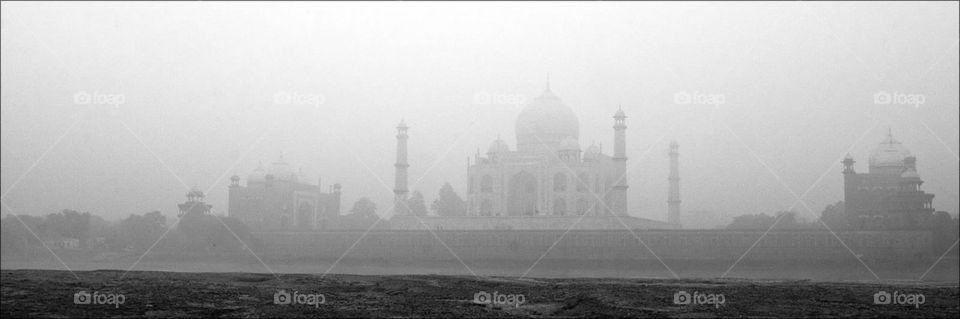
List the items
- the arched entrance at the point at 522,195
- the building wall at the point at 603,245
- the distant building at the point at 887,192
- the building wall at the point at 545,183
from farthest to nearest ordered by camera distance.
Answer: the arched entrance at the point at 522,195, the building wall at the point at 545,183, the distant building at the point at 887,192, the building wall at the point at 603,245

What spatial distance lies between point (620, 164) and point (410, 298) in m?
40.5

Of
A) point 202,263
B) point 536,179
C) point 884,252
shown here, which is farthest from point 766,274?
point 202,263

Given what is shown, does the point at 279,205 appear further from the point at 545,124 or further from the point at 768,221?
the point at 768,221

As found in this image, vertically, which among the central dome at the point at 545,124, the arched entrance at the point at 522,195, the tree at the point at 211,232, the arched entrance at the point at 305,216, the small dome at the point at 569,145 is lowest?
the tree at the point at 211,232

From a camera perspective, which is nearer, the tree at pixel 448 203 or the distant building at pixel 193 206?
the distant building at pixel 193 206

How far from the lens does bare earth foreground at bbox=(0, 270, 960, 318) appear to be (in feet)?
25.6

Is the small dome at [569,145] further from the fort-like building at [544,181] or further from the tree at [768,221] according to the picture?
the tree at [768,221]

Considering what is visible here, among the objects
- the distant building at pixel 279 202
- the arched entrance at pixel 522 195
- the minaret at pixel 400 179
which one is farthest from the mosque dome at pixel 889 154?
the distant building at pixel 279 202

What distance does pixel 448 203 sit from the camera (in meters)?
64.2

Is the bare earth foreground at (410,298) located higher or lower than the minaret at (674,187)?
lower

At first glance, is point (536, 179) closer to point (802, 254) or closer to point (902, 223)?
point (802, 254)

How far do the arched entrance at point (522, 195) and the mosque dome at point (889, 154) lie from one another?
17.9 m

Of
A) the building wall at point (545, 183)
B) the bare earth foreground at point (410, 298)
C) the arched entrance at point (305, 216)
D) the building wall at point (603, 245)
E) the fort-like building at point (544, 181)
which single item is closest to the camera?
the bare earth foreground at point (410, 298)

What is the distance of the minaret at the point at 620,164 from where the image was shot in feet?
159
